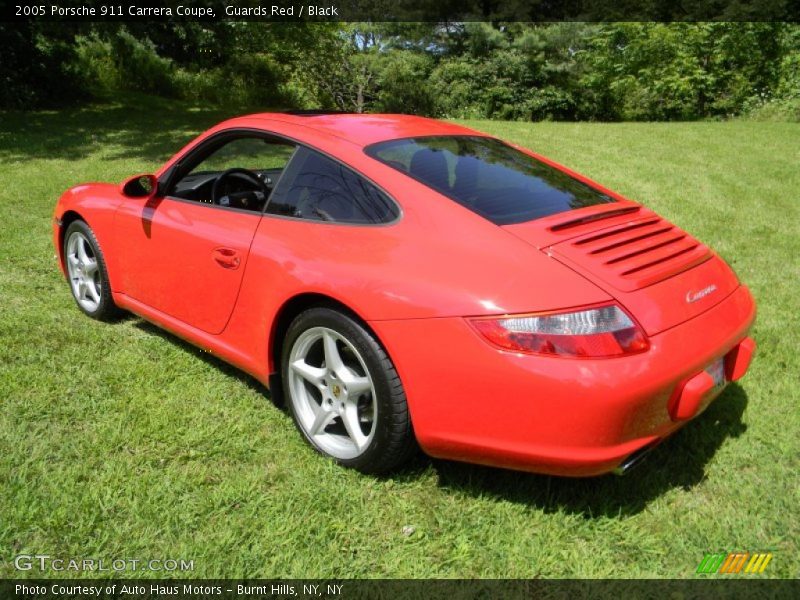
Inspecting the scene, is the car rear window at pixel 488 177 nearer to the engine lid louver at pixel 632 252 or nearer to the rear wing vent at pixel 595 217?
the rear wing vent at pixel 595 217

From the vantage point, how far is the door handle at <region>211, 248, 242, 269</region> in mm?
2861

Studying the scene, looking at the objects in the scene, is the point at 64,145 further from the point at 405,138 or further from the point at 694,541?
the point at 694,541

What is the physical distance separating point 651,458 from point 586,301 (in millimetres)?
1019

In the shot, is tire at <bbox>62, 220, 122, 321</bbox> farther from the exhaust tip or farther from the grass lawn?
the exhaust tip

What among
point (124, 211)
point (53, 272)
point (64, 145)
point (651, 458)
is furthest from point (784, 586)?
point (64, 145)

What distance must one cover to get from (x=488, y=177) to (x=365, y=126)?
0.66 metres

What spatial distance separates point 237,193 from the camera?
11.1ft

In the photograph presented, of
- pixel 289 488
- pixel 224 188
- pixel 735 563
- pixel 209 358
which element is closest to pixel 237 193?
pixel 224 188

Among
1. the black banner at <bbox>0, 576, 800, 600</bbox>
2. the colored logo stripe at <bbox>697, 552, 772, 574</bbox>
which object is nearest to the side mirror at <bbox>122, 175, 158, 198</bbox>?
the black banner at <bbox>0, 576, 800, 600</bbox>

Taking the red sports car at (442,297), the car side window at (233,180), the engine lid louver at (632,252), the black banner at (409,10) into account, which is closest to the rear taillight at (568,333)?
the red sports car at (442,297)

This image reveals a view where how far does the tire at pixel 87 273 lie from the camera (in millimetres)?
3881

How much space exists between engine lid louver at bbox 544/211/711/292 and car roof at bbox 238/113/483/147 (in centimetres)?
97

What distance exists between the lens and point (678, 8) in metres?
26.7

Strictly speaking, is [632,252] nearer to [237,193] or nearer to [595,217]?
[595,217]
